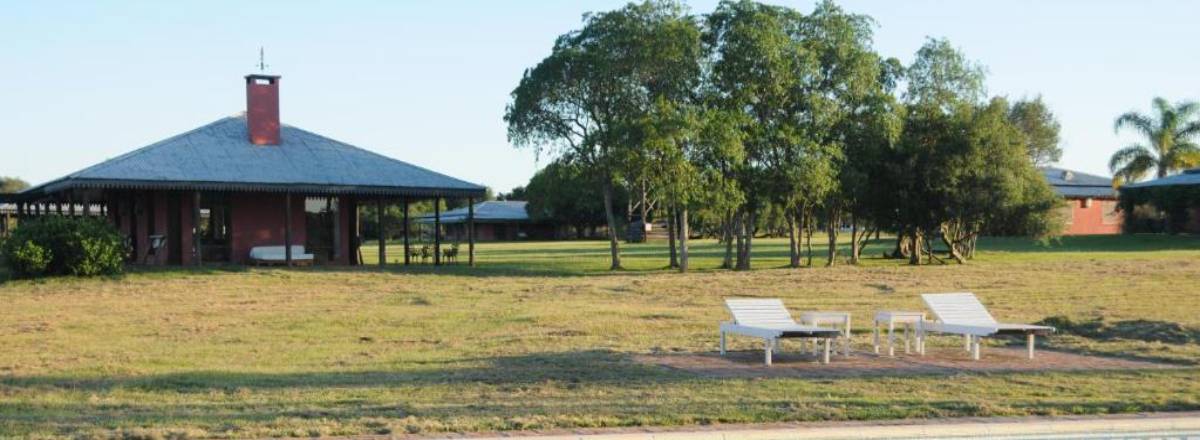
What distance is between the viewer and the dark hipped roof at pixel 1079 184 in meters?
66.5

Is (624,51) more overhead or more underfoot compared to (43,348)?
more overhead

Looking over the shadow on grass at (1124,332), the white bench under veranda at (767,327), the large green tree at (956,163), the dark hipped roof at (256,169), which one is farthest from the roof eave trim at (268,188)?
the shadow on grass at (1124,332)

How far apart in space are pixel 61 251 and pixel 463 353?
16.5 m

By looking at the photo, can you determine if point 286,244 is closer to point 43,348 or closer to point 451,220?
point 43,348

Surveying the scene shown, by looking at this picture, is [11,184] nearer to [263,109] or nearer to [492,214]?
[492,214]

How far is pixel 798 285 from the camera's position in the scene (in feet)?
90.1

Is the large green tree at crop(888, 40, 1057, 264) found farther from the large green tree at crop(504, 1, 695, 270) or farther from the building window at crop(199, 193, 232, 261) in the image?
the building window at crop(199, 193, 232, 261)

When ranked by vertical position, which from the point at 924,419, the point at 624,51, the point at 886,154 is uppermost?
the point at 624,51

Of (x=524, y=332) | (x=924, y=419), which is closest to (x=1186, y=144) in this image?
(x=524, y=332)

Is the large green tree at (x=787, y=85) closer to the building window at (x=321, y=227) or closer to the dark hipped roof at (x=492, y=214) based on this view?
the building window at (x=321, y=227)

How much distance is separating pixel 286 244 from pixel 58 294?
792cm

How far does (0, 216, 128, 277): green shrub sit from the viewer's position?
1019 inches

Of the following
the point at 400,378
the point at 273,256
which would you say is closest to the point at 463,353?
the point at 400,378

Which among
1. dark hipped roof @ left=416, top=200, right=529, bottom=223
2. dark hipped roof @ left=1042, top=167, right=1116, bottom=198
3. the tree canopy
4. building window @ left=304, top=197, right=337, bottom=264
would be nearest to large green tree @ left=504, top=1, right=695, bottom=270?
the tree canopy
